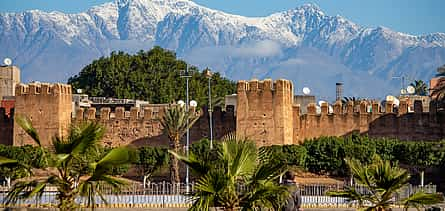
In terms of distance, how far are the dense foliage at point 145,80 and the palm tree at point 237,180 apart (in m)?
51.5

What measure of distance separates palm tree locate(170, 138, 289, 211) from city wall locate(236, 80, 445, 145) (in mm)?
25725

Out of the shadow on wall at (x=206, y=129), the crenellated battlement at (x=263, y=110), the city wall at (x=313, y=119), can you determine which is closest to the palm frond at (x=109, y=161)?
the city wall at (x=313, y=119)

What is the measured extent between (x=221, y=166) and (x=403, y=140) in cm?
2934

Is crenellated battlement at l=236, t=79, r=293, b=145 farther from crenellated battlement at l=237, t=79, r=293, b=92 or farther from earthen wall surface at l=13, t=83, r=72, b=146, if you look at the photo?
earthen wall surface at l=13, t=83, r=72, b=146

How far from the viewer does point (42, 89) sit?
45.3 meters

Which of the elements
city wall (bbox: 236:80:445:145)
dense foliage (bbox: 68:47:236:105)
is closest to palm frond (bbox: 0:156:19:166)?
city wall (bbox: 236:80:445:145)

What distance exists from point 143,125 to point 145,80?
80.3 ft

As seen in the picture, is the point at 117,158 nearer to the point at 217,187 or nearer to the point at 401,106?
the point at 217,187

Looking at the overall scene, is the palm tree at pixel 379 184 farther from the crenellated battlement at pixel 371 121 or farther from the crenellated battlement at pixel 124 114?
the crenellated battlement at pixel 124 114

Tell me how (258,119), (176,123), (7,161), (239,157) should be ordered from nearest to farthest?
(239,157) < (7,161) < (258,119) < (176,123)

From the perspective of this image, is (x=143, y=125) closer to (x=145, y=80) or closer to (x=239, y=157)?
(x=145, y=80)

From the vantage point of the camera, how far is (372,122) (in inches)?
1735

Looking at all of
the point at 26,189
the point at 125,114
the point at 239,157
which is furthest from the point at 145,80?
the point at 239,157

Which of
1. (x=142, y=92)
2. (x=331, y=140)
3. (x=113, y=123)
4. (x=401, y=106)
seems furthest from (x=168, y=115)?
(x=142, y=92)
